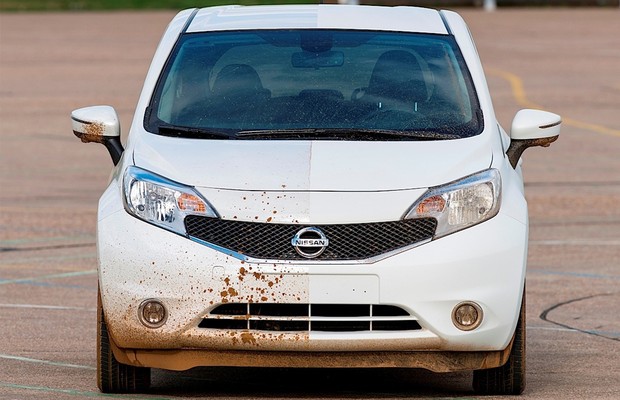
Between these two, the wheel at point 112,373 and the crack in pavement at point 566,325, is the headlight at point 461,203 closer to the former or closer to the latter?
the wheel at point 112,373

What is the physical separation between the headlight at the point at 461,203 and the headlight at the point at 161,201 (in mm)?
896

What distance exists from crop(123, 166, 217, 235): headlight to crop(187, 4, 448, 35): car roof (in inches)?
59.5

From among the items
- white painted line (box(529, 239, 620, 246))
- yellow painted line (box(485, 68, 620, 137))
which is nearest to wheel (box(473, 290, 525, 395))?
white painted line (box(529, 239, 620, 246))

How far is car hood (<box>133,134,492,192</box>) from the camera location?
23.5ft

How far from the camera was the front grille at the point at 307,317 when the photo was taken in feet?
23.0

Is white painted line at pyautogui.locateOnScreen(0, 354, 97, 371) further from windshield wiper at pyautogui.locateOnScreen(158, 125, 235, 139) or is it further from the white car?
windshield wiper at pyautogui.locateOnScreen(158, 125, 235, 139)

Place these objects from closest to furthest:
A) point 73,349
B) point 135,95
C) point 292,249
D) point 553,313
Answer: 1. point 292,249
2. point 73,349
3. point 553,313
4. point 135,95

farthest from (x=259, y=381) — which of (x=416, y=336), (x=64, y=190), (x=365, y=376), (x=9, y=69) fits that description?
(x=9, y=69)

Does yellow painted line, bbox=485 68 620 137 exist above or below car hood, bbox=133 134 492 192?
below

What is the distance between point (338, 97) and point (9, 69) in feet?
76.3

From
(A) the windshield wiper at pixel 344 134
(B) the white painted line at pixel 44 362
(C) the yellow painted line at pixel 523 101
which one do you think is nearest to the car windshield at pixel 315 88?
(A) the windshield wiper at pixel 344 134

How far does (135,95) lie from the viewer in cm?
2645

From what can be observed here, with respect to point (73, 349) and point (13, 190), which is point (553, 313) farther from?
point (13, 190)

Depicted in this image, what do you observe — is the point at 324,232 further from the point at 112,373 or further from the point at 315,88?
the point at 315,88
